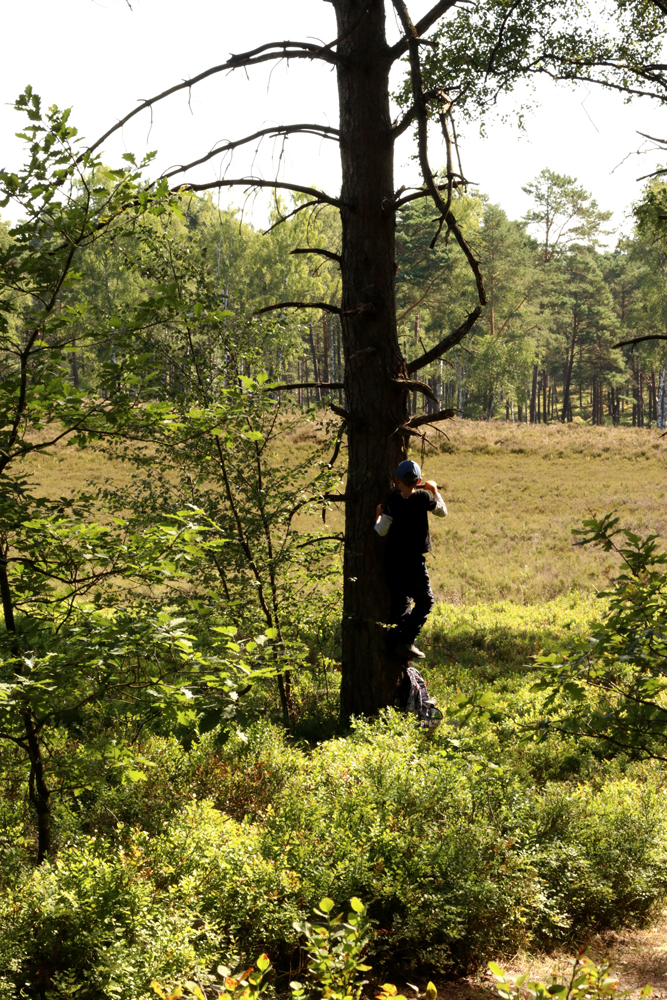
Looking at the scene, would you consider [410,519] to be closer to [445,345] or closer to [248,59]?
[445,345]

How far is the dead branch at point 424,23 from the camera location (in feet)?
Result: 19.0

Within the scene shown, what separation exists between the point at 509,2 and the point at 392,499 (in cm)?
470

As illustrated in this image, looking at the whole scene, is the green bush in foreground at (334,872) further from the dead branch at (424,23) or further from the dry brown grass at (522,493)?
the dead branch at (424,23)

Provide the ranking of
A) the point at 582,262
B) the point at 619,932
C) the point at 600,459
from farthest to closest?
1. the point at 582,262
2. the point at 600,459
3. the point at 619,932

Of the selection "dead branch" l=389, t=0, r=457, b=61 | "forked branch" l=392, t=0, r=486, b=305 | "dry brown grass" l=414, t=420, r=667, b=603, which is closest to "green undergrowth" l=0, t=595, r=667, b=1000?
"forked branch" l=392, t=0, r=486, b=305

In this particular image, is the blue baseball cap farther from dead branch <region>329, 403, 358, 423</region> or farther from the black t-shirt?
dead branch <region>329, 403, 358, 423</region>

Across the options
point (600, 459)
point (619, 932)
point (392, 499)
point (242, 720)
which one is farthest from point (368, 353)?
point (600, 459)

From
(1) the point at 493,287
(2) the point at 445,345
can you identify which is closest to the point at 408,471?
(2) the point at 445,345

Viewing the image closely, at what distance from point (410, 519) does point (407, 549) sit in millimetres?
269

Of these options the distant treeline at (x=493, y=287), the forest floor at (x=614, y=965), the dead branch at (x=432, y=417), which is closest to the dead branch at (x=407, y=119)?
the dead branch at (x=432, y=417)

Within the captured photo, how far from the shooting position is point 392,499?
5.91 metres

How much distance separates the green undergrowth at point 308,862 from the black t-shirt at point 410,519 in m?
1.37

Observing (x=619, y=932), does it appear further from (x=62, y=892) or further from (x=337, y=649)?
(x=337, y=649)

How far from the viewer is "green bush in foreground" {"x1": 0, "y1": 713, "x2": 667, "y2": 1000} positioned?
9.96 feet
